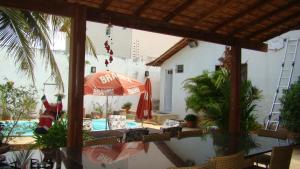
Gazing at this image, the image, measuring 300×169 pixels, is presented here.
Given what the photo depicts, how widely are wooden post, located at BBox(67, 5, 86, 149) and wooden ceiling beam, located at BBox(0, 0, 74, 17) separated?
0.11 metres

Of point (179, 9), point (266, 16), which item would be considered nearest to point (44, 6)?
point (179, 9)

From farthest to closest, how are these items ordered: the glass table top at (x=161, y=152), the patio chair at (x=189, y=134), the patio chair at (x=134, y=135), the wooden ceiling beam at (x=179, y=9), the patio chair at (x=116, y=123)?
the patio chair at (x=116, y=123) < the patio chair at (x=134, y=135) < the patio chair at (x=189, y=134) < the wooden ceiling beam at (x=179, y=9) < the glass table top at (x=161, y=152)

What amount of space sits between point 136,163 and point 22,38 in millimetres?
4498

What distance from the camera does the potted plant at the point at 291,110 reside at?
8.20 m

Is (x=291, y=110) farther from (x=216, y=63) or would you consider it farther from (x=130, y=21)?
(x=130, y=21)

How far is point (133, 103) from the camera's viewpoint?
1820 centimetres

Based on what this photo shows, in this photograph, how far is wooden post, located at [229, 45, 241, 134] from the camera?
591cm

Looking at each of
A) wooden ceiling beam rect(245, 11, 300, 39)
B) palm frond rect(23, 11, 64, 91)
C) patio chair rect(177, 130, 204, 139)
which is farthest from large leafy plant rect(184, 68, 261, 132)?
palm frond rect(23, 11, 64, 91)

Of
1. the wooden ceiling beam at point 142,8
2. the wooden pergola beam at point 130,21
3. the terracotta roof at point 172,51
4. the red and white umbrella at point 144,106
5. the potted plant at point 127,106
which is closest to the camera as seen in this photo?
the wooden pergola beam at point 130,21

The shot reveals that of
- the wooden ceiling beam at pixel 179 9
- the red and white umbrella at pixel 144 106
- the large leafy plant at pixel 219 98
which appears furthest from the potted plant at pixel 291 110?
the wooden ceiling beam at pixel 179 9

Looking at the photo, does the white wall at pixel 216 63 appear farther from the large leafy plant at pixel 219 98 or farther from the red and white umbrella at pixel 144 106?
the red and white umbrella at pixel 144 106

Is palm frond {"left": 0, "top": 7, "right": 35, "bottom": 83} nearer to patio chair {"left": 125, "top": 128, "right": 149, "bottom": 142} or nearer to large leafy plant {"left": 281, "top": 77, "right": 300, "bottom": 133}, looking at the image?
patio chair {"left": 125, "top": 128, "right": 149, "bottom": 142}

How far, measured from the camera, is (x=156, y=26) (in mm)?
4840

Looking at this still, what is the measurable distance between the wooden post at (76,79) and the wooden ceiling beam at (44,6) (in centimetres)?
11
